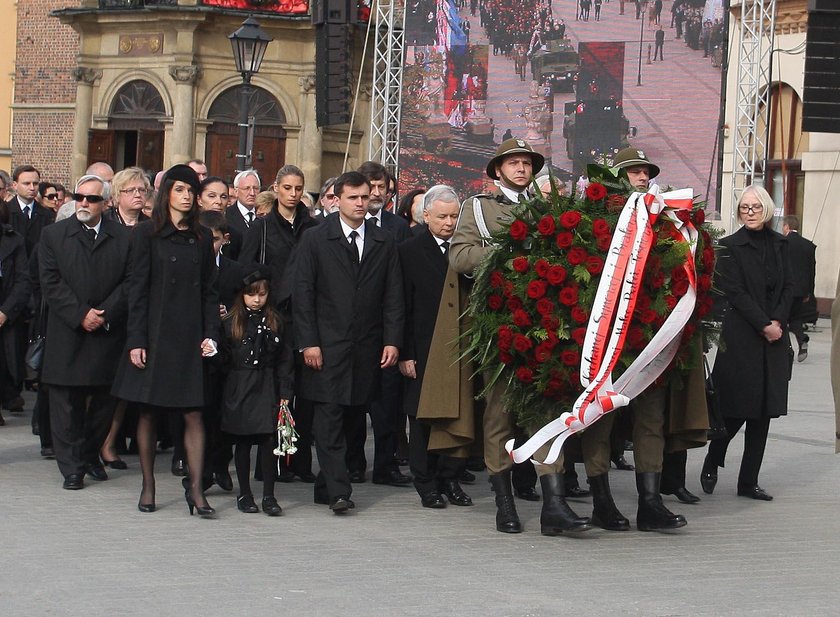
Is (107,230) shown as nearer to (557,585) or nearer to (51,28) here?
(557,585)

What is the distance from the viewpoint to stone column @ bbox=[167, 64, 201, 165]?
34188 millimetres

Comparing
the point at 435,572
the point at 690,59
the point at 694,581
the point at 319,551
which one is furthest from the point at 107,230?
the point at 690,59

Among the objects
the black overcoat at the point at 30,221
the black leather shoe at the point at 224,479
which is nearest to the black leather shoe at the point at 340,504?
the black leather shoe at the point at 224,479

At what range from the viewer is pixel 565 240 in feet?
28.0

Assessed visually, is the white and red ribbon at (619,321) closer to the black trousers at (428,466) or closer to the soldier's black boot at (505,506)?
the soldier's black boot at (505,506)

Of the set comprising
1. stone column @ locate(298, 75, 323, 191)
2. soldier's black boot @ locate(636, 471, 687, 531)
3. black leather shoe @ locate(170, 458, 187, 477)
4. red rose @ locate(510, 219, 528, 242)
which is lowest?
black leather shoe @ locate(170, 458, 187, 477)

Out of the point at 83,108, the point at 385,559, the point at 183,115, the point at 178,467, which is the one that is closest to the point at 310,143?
the point at 183,115

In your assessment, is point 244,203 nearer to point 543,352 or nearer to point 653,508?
point 543,352

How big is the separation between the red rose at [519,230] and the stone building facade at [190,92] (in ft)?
84.9

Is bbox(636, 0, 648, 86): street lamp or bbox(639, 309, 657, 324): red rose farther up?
bbox(636, 0, 648, 86): street lamp

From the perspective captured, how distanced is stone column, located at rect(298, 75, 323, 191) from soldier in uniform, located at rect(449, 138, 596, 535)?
25001 millimetres

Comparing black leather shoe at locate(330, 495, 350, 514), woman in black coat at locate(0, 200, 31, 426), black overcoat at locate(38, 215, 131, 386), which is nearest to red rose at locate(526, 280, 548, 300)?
black leather shoe at locate(330, 495, 350, 514)

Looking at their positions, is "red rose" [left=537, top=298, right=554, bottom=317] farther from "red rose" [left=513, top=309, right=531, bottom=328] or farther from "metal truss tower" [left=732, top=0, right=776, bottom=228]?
"metal truss tower" [left=732, top=0, right=776, bottom=228]

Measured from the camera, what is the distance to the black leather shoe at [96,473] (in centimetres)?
1050
